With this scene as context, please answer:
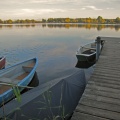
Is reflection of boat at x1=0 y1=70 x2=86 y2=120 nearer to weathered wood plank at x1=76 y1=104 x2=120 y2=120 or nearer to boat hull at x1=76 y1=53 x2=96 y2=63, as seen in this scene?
weathered wood plank at x1=76 y1=104 x2=120 y2=120

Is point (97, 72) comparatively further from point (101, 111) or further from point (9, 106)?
point (9, 106)

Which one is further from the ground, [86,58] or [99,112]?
[99,112]

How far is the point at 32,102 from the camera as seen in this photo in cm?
527

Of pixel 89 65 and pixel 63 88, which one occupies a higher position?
pixel 63 88

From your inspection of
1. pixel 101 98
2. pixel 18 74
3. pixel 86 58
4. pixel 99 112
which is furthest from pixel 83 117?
pixel 86 58

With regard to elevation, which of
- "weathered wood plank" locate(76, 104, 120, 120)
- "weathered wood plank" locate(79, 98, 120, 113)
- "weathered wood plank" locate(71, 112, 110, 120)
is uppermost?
"weathered wood plank" locate(79, 98, 120, 113)

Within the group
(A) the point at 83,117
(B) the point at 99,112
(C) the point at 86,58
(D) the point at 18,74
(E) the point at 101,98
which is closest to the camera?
(A) the point at 83,117

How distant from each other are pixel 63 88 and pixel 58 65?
38.2 ft

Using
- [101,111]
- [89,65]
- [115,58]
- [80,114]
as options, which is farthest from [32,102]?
[89,65]

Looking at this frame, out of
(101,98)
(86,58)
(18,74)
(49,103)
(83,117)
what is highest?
(49,103)

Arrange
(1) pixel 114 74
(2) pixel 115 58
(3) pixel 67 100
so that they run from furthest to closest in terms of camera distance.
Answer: (2) pixel 115 58 → (1) pixel 114 74 → (3) pixel 67 100

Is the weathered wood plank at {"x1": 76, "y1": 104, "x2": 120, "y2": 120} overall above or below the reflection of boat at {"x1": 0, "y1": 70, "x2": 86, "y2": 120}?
above

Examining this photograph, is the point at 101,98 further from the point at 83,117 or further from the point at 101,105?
the point at 83,117

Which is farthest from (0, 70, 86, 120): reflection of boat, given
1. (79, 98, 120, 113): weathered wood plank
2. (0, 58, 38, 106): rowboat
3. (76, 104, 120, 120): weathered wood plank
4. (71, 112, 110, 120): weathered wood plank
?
(0, 58, 38, 106): rowboat
